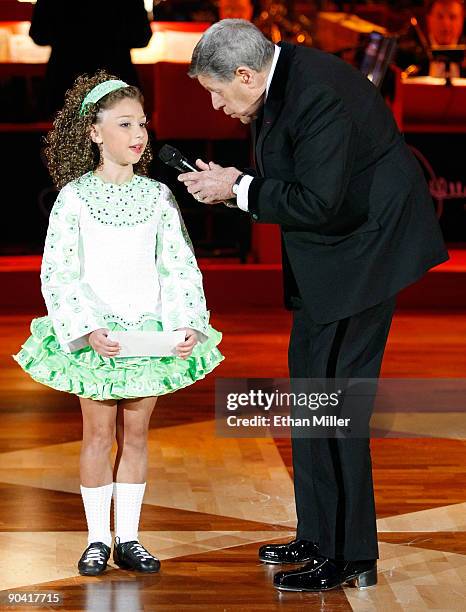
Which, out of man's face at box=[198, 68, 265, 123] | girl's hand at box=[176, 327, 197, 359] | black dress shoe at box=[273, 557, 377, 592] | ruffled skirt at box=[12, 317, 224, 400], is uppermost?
man's face at box=[198, 68, 265, 123]

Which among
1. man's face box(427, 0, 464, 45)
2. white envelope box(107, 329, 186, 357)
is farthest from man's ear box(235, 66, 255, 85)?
man's face box(427, 0, 464, 45)

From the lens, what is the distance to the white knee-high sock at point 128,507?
3.62 meters

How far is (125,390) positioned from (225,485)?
3.28ft

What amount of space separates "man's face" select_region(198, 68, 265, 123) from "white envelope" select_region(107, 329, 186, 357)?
586mm

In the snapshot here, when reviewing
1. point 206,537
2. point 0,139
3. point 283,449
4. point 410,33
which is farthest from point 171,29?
point 206,537

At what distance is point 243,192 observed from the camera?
10.7 ft

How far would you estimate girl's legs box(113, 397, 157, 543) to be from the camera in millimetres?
3613

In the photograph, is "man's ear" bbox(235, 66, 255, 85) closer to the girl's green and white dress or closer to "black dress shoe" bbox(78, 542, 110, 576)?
the girl's green and white dress

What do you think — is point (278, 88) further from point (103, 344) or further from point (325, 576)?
point (325, 576)

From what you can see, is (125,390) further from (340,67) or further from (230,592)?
(340,67)

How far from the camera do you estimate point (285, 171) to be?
3.31 metres

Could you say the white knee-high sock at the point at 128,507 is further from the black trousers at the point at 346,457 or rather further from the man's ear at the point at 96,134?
the man's ear at the point at 96,134

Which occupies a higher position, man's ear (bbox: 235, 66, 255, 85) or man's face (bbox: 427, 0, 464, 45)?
man's ear (bbox: 235, 66, 255, 85)

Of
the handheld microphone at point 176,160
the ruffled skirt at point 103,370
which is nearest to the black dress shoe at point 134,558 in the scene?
the ruffled skirt at point 103,370
